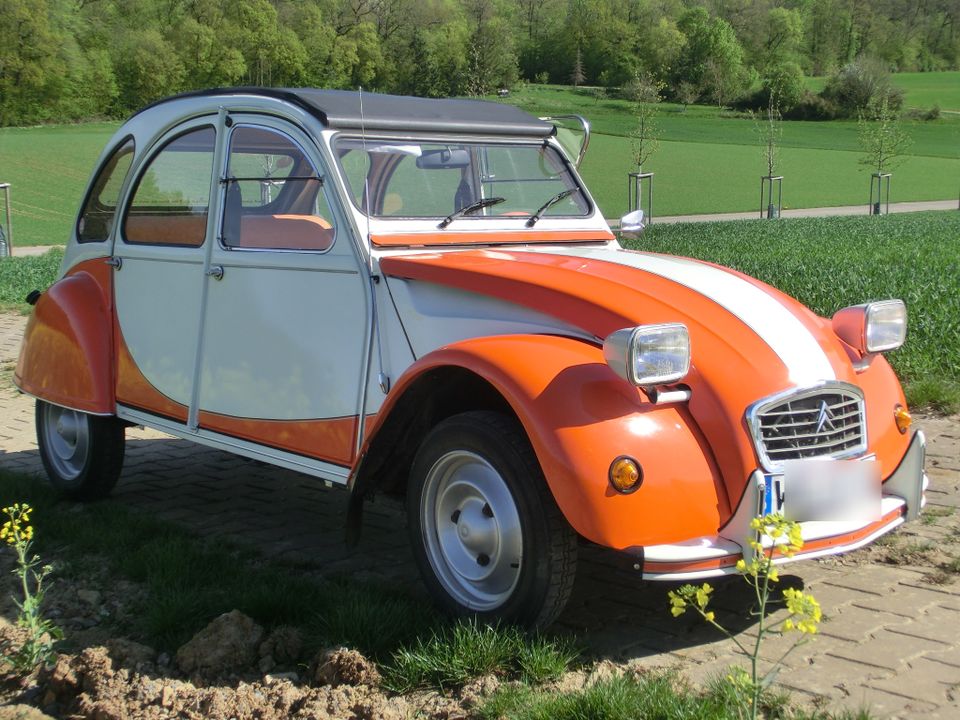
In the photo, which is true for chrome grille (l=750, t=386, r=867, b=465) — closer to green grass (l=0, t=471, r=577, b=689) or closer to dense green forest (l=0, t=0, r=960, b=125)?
green grass (l=0, t=471, r=577, b=689)

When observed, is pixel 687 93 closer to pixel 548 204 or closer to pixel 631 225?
pixel 631 225

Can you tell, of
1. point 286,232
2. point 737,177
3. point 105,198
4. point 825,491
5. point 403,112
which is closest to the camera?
point 825,491

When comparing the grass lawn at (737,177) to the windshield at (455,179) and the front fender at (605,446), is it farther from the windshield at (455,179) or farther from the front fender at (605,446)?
the front fender at (605,446)

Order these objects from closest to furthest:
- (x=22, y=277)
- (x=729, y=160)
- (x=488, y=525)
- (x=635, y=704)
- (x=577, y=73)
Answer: (x=635, y=704) < (x=488, y=525) < (x=22, y=277) < (x=729, y=160) < (x=577, y=73)

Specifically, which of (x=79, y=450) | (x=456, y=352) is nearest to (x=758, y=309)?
(x=456, y=352)

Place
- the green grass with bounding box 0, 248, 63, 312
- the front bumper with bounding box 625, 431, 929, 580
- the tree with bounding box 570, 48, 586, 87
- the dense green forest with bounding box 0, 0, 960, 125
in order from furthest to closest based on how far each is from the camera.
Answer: the tree with bounding box 570, 48, 586, 87
the dense green forest with bounding box 0, 0, 960, 125
the green grass with bounding box 0, 248, 63, 312
the front bumper with bounding box 625, 431, 929, 580

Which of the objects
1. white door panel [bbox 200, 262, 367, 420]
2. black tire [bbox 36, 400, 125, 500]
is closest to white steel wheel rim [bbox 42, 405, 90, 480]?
black tire [bbox 36, 400, 125, 500]

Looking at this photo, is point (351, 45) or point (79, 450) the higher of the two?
point (351, 45)

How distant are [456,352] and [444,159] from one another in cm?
148

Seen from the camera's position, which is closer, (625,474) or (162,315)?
(625,474)

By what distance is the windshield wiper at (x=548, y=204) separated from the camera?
16.3 feet

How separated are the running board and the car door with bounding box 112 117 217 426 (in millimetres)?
39

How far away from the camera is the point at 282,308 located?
443 centimetres

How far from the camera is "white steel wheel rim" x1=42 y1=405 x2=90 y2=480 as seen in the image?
568 cm
